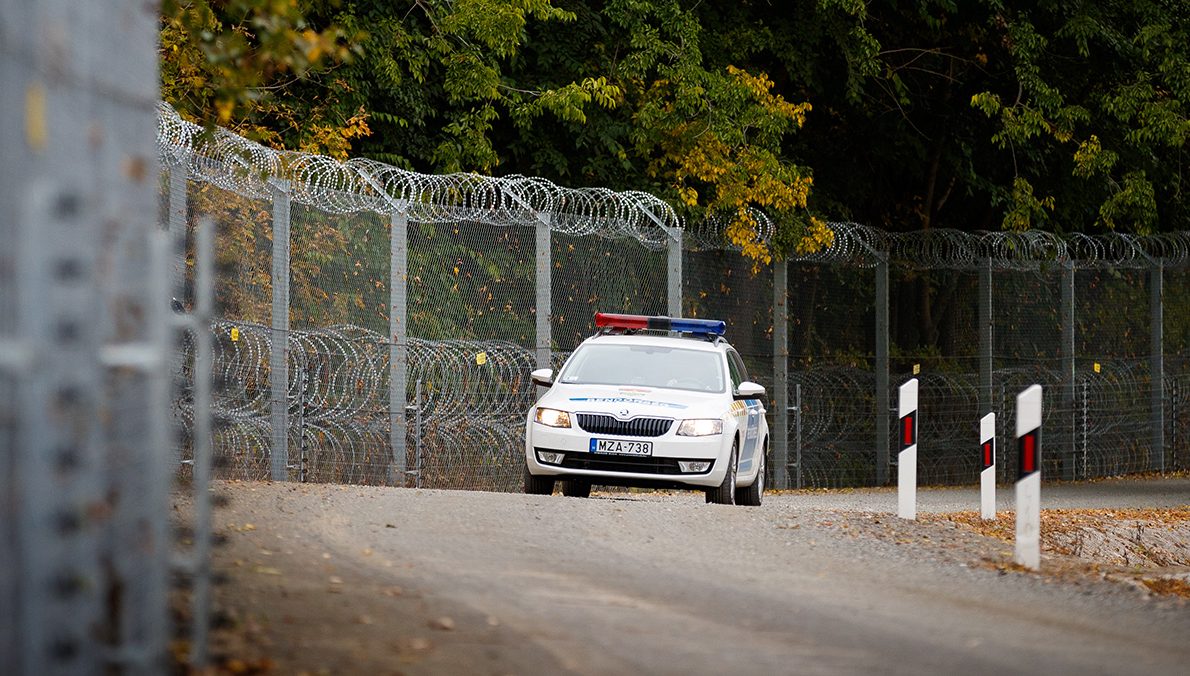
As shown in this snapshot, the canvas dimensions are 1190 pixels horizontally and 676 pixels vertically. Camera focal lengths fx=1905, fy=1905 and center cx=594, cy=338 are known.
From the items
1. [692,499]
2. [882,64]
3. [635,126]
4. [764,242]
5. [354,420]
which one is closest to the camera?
[354,420]

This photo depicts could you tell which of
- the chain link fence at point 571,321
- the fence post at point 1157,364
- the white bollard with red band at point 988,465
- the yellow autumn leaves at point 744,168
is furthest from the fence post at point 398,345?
the fence post at point 1157,364

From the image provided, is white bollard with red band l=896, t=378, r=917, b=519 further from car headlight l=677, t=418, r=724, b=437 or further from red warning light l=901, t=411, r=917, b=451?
car headlight l=677, t=418, r=724, b=437

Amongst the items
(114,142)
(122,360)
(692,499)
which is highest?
(114,142)

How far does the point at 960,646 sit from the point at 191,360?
8.71 m

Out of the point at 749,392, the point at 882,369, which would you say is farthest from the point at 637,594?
the point at 882,369

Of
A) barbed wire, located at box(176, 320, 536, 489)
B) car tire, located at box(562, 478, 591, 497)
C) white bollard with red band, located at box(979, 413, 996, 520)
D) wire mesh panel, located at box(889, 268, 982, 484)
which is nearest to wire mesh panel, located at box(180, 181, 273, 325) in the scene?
barbed wire, located at box(176, 320, 536, 489)

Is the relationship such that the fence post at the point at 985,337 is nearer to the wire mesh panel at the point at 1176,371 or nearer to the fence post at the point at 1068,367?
the fence post at the point at 1068,367

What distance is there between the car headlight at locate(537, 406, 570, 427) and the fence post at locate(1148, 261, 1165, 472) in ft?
48.3

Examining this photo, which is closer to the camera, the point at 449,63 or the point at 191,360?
the point at 191,360

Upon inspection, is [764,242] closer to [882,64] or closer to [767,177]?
[767,177]


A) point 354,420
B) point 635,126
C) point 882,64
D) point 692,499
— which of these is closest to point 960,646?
point 354,420

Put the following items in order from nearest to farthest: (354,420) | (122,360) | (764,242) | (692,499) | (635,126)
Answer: (122,360)
(354,420)
(692,499)
(764,242)
(635,126)

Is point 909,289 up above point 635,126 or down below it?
below

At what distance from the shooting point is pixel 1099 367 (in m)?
27.5
